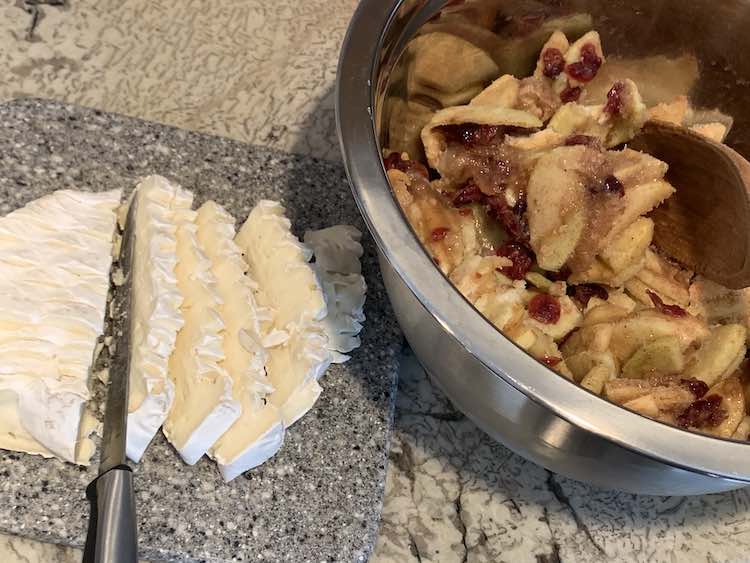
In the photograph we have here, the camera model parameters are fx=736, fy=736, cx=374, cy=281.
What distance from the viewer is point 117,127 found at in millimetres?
1367

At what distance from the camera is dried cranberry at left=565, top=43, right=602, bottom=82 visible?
4.30 feet

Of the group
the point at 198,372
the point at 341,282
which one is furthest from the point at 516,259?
the point at 198,372

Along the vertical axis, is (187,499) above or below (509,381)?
below

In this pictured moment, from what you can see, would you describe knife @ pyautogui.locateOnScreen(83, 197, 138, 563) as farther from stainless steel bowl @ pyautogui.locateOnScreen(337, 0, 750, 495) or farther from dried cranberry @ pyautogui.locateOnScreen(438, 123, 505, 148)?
dried cranberry @ pyautogui.locateOnScreen(438, 123, 505, 148)

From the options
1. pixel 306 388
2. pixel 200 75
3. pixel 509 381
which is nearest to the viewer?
pixel 509 381

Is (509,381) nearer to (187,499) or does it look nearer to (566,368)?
(566,368)

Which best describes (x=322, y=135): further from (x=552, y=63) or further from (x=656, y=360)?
(x=656, y=360)

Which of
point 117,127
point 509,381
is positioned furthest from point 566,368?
point 117,127

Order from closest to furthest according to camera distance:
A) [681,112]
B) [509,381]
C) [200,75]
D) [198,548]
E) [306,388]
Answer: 1. [509,381]
2. [198,548]
3. [306,388]
4. [681,112]
5. [200,75]

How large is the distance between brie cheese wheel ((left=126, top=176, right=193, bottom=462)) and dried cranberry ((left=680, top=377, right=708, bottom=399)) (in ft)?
2.39

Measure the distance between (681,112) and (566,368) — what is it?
0.57 metres

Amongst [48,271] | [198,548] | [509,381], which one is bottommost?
[198,548]

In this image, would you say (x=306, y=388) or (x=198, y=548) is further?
(x=306, y=388)

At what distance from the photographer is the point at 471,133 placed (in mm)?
1212
